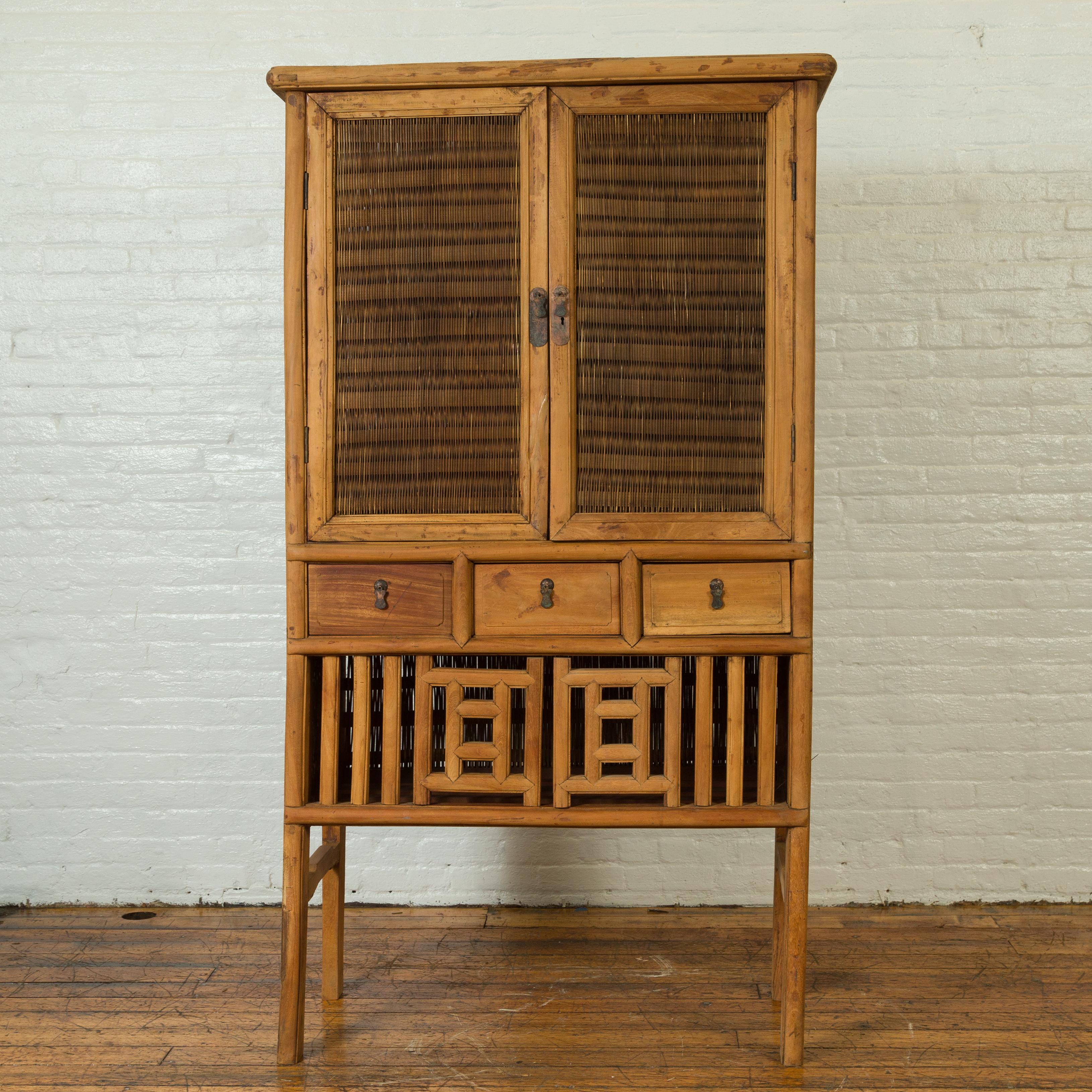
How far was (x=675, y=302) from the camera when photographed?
208 cm

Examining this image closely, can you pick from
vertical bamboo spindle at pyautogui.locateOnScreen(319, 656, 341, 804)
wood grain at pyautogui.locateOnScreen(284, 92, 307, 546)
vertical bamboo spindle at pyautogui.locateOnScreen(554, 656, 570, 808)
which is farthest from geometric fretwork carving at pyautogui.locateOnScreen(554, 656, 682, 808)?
wood grain at pyautogui.locateOnScreen(284, 92, 307, 546)

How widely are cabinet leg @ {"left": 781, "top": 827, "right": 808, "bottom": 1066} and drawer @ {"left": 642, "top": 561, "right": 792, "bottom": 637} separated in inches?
17.9

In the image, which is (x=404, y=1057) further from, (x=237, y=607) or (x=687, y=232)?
(x=687, y=232)

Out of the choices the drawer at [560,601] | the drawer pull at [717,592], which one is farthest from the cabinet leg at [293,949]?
the drawer pull at [717,592]

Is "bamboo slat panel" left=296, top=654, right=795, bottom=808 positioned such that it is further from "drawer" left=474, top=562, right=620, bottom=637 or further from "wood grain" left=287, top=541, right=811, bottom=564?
"wood grain" left=287, top=541, right=811, bottom=564

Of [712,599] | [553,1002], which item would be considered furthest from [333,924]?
[712,599]

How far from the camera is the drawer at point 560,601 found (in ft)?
6.89

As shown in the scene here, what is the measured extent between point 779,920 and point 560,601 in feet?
3.28

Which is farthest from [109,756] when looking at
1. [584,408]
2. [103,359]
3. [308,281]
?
[584,408]

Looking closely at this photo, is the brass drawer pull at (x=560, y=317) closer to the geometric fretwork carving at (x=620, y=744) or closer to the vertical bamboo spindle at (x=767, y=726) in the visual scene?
the geometric fretwork carving at (x=620, y=744)

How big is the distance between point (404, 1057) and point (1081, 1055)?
145cm

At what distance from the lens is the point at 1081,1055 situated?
2084mm

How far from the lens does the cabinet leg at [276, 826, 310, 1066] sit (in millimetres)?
2088

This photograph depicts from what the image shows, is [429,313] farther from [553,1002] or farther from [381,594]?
[553,1002]
